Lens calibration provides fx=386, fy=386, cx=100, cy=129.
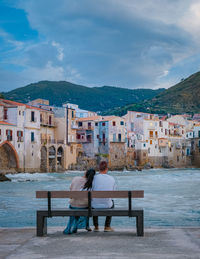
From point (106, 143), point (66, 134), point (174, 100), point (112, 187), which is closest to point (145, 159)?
point (106, 143)

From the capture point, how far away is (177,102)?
160375 millimetres

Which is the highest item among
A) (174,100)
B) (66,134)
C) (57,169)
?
(174,100)

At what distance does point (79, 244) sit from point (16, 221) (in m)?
7.05

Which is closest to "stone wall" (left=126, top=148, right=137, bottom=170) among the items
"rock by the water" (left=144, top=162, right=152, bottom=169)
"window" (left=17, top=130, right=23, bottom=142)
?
"rock by the water" (left=144, top=162, right=152, bottom=169)

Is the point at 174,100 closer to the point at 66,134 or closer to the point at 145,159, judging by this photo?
the point at 145,159

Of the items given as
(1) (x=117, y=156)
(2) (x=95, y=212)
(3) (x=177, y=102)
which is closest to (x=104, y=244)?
(2) (x=95, y=212)

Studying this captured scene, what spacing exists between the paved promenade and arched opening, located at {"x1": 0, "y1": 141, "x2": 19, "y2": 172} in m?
44.0

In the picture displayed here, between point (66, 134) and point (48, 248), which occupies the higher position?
point (66, 134)

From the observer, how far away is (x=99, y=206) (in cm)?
749

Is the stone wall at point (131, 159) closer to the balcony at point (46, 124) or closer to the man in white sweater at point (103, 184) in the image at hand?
the balcony at point (46, 124)

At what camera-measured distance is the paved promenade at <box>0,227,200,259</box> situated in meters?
5.36

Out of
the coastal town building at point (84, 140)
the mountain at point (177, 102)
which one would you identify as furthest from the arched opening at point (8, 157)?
the mountain at point (177, 102)

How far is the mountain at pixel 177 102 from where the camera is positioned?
143625mm

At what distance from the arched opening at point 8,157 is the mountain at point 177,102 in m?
86.1
